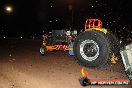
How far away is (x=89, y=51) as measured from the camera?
5.70 metres

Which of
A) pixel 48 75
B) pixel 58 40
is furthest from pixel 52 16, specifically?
pixel 48 75

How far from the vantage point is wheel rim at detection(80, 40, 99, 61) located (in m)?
5.48

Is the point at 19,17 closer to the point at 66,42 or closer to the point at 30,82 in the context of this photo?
the point at 66,42

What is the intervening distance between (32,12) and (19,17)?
6.80 ft

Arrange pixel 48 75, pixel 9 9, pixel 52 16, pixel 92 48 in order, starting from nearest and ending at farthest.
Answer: pixel 92 48 → pixel 48 75 → pixel 52 16 → pixel 9 9

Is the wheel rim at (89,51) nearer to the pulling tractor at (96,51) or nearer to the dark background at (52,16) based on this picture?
the pulling tractor at (96,51)

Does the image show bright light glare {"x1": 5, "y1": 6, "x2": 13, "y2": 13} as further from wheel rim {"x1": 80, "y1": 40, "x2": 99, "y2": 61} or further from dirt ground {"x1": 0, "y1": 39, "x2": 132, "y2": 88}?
wheel rim {"x1": 80, "y1": 40, "x2": 99, "y2": 61}

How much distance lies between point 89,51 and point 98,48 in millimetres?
438

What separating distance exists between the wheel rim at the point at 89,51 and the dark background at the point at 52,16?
16499 mm

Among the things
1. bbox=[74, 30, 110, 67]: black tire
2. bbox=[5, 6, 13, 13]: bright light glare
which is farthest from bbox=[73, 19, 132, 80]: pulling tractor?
bbox=[5, 6, 13, 13]: bright light glare

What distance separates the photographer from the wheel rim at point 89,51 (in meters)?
5.48

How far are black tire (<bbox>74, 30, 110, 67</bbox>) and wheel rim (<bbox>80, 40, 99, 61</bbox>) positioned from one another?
4 cm

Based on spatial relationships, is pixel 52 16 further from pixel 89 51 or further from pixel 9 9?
pixel 89 51

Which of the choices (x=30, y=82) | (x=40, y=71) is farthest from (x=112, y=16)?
(x=30, y=82)
